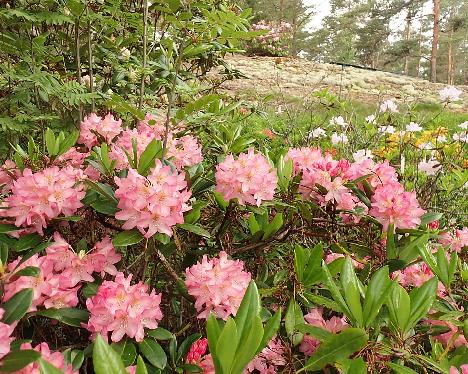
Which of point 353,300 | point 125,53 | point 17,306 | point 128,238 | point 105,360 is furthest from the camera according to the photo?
point 125,53

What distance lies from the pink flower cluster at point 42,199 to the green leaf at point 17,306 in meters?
0.26

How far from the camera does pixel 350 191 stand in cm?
147

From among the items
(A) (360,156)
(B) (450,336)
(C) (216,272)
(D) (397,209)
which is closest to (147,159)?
(C) (216,272)

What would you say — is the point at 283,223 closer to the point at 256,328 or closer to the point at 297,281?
the point at 297,281

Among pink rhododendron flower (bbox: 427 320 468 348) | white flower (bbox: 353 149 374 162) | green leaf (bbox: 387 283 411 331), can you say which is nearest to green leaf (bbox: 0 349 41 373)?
green leaf (bbox: 387 283 411 331)

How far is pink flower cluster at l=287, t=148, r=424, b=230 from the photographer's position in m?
1.28

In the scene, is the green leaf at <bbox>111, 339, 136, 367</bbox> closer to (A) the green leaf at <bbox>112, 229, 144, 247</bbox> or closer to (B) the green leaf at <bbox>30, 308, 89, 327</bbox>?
(B) the green leaf at <bbox>30, 308, 89, 327</bbox>

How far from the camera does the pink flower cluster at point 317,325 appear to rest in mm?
1150

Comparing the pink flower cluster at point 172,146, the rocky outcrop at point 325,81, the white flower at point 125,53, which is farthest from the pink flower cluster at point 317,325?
the rocky outcrop at point 325,81

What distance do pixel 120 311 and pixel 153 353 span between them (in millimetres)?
115

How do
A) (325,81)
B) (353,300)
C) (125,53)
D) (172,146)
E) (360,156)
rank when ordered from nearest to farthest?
(353,300) → (172,146) → (360,156) → (125,53) → (325,81)

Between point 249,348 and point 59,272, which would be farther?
point 59,272

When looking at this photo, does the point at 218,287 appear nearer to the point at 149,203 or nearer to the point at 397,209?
the point at 149,203

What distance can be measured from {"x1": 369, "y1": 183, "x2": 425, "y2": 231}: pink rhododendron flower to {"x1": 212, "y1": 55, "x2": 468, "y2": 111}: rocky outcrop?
9.28 m
